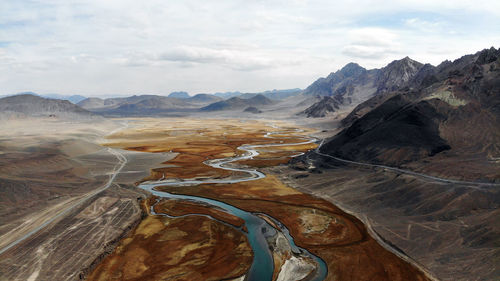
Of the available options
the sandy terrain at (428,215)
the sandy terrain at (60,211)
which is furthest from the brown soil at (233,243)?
the sandy terrain at (60,211)

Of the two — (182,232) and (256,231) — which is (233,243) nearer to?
(256,231)

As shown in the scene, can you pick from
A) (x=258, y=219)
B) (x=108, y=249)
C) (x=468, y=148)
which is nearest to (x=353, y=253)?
(x=258, y=219)

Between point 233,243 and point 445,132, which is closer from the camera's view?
point 233,243

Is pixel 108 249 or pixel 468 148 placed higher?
pixel 468 148

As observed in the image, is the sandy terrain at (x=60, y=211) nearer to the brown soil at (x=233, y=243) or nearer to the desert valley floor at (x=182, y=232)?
the desert valley floor at (x=182, y=232)

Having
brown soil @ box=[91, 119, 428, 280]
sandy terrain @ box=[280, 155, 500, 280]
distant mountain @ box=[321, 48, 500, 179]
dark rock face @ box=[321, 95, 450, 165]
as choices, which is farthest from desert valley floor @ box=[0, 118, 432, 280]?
distant mountain @ box=[321, 48, 500, 179]

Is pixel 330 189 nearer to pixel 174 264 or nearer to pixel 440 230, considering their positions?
pixel 440 230

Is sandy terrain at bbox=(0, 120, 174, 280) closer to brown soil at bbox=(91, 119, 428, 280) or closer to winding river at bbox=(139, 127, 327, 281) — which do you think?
brown soil at bbox=(91, 119, 428, 280)

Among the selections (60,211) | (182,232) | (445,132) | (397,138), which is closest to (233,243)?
(182,232)

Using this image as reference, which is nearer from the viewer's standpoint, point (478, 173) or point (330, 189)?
point (478, 173)
